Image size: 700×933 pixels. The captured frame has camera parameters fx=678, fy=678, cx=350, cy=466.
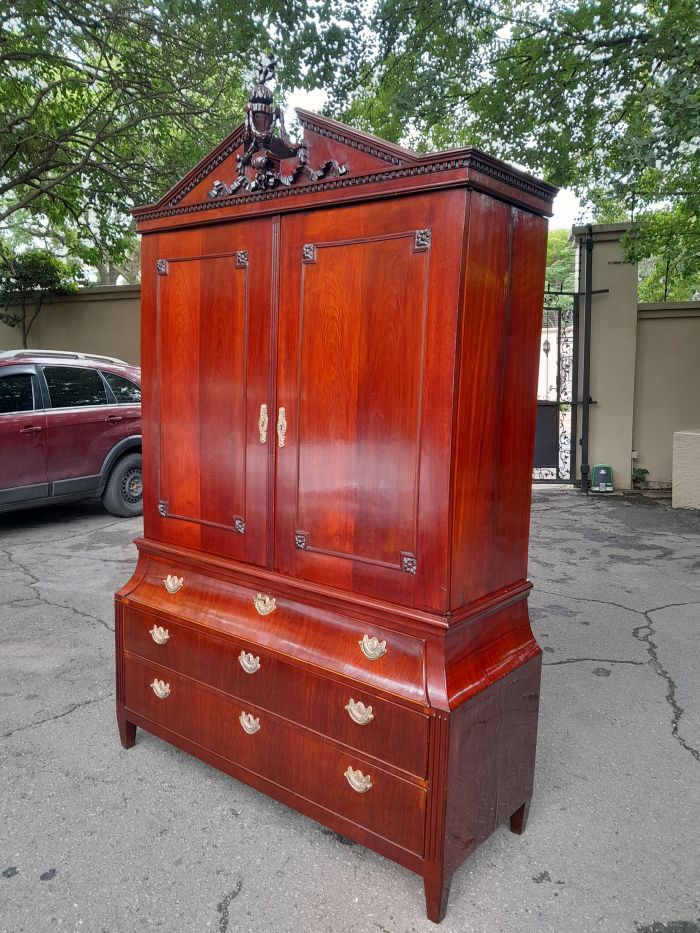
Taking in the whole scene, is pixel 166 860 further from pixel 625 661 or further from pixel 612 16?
pixel 612 16

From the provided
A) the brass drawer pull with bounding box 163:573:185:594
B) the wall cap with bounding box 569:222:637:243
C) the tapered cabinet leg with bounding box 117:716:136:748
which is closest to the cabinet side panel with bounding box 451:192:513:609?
the brass drawer pull with bounding box 163:573:185:594

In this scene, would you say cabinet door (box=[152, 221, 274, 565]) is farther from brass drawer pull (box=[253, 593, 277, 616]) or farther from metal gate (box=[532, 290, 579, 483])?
metal gate (box=[532, 290, 579, 483])

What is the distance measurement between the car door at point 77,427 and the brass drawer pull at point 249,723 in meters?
4.92

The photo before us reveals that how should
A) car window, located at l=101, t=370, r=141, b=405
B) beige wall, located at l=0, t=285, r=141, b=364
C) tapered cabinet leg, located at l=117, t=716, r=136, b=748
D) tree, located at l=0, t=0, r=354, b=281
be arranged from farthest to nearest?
beige wall, located at l=0, t=285, r=141, b=364, tree, located at l=0, t=0, r=354, b=281, car window, located at l=101, t=370, r=141, b=405, tapered cabinet leg, located at l=117, t=716, r=136, b=748

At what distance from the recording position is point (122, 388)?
7457 millimetres

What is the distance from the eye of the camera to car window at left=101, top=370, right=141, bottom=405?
7363 mm

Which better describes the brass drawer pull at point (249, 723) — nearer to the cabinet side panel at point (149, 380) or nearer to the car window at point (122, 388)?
the cabinet side panel at point (149, 380)

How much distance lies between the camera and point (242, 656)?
2.44 m

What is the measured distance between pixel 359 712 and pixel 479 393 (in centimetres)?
105

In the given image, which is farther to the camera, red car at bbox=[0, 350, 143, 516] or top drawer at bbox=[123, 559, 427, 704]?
red car at bbox=[0, 350, 143, 516]

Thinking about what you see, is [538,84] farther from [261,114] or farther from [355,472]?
[355,472]

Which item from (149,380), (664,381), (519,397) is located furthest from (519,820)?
(664,381)

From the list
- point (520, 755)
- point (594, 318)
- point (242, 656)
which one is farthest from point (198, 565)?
point (594, 318)

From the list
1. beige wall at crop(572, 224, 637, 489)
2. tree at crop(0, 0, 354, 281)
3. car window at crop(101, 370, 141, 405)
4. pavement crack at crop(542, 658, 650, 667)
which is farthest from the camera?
beige wall at crop(572, 224, 637, 489)
